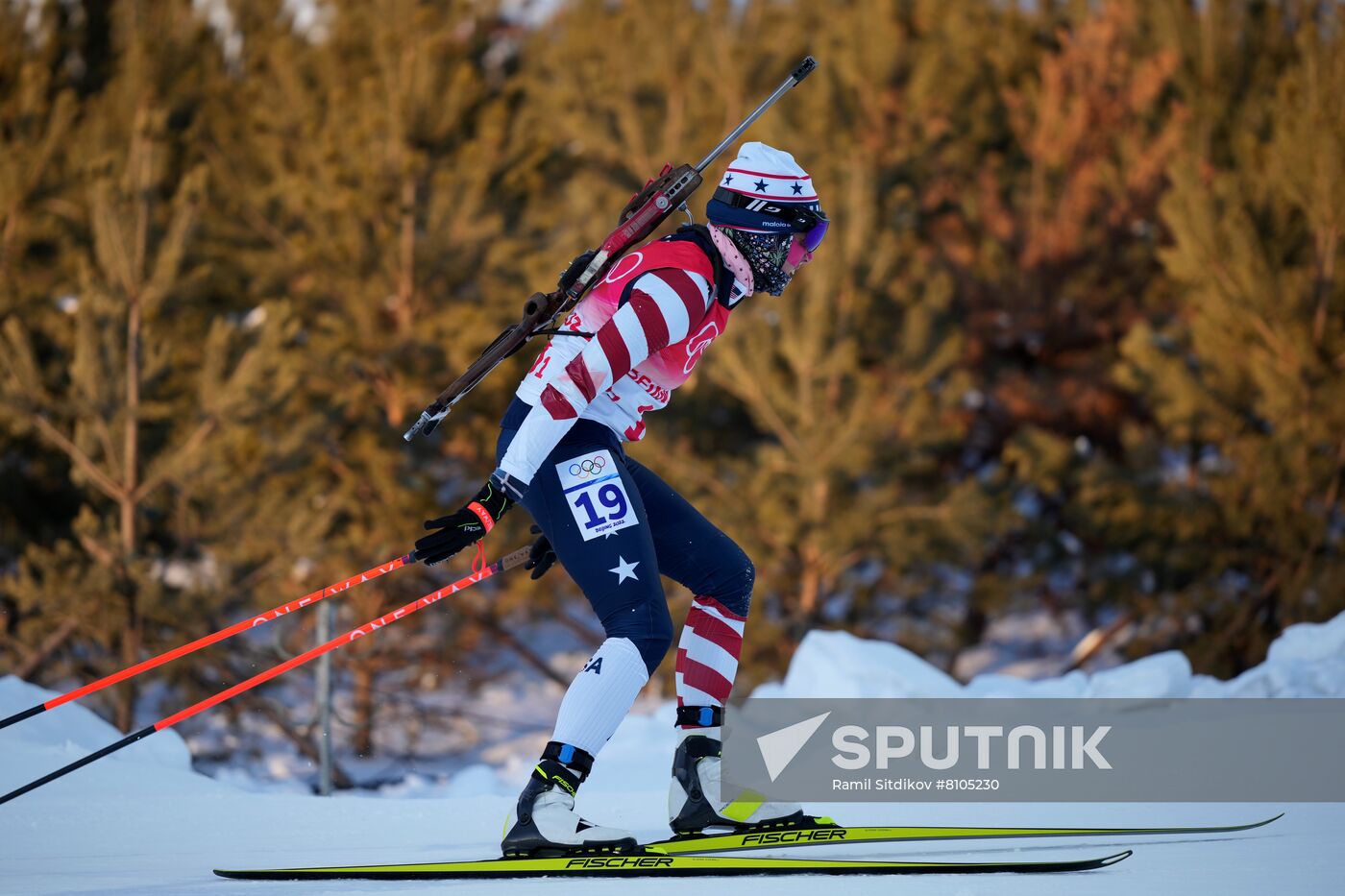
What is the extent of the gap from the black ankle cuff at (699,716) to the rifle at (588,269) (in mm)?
1003

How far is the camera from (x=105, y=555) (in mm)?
12891

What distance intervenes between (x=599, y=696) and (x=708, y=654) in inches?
20.1

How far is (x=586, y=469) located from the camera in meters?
3.54

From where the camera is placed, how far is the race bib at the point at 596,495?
3.49m

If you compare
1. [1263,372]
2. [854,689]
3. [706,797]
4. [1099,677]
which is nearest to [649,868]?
[706,797]

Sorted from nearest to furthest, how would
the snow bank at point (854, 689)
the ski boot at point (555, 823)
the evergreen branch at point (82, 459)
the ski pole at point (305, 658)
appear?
the ski boot at point (555, 823)
the ski pole at point (305, 658)
the snow bank at point (854, 689)
the evergreen branch at point (82, 459)

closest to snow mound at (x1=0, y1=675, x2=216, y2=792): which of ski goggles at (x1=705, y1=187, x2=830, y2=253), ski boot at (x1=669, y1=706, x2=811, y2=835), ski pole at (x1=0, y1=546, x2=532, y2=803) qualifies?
ski pole at (x1=0, y1=546, x2=532, y2=803)

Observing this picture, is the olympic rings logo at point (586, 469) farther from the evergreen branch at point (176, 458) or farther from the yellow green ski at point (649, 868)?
the evergreen branch at point (176, 458)

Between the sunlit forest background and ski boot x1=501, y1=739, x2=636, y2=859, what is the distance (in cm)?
917

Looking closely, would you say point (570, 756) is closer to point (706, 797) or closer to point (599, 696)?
point (599, 696)


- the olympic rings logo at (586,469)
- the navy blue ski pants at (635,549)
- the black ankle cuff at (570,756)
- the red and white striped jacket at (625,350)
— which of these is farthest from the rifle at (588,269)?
the black ankle cuff at (570,756)

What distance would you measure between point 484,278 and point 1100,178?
6.89 meters

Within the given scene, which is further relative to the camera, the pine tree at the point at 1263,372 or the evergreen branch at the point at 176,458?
the evergreen branch at the point at 176,458

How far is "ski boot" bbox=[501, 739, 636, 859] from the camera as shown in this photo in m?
3.33
